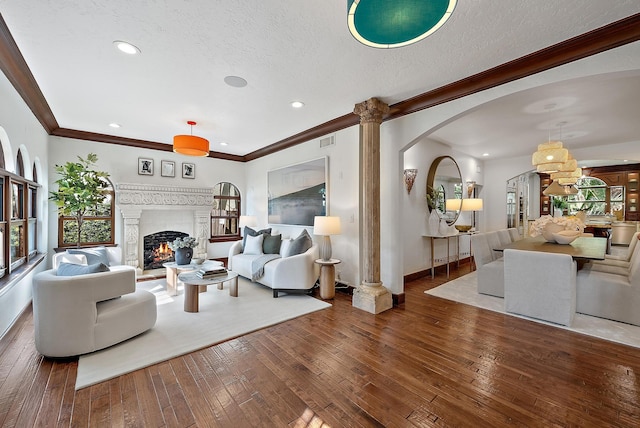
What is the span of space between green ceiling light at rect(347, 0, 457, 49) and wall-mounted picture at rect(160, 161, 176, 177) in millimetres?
5860

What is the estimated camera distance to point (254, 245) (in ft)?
16.8

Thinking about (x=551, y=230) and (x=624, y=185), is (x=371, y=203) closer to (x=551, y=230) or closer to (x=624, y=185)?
(x=551, y=230)

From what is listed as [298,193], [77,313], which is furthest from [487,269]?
[77,313]

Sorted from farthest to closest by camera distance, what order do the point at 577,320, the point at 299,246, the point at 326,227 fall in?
the point at 299,246 < the point at 326,227 < the point at 577,320

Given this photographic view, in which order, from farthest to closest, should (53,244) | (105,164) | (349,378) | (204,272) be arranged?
1. (105,164)
2. (53,244)
3. (204,272)
4. (349,378)

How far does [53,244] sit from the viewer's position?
486 centimetres

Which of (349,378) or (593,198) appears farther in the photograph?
(593,198)

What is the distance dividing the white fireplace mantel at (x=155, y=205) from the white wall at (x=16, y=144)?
1.25 metres

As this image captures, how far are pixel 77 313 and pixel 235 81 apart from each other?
8.96 ft

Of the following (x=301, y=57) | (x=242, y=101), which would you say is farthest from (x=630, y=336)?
(x=242, y=101)

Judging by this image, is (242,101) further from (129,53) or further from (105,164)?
(105,164)

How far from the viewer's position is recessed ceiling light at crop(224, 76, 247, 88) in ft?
9.95

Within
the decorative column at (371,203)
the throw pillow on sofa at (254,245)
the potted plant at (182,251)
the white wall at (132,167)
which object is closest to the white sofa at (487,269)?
the decorative column at (371,203)

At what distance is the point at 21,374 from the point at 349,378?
2.58m
